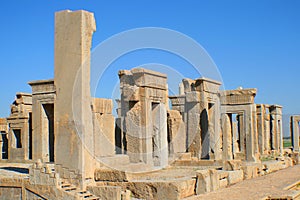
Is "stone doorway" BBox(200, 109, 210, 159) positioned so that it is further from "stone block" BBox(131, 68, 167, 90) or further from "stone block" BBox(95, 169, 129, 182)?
"stone block" BBox(95, 169, 129, 182)

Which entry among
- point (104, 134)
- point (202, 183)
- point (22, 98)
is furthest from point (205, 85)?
point (22, 98)

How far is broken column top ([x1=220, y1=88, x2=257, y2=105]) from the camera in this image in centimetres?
2050

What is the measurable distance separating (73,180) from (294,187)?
242 inches

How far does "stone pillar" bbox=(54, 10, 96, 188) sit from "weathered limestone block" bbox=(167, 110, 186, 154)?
7.50m

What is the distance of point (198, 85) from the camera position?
62.4 feet

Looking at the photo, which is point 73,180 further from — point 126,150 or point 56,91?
point 126,150

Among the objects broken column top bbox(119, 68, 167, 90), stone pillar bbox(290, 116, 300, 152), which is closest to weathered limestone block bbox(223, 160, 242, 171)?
broken column top bbox(119, 68, 167, 90)

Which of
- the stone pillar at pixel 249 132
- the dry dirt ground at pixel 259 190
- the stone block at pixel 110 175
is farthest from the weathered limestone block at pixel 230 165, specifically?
the stone pillar at pixel 249 132

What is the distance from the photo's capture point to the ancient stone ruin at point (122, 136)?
11391 mm

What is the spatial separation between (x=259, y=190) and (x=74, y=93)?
540 centimetres

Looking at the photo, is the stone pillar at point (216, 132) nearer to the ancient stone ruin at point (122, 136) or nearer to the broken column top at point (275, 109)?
the ancient stone ruin at point (122, 136)

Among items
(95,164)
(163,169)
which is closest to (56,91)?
(95,164)

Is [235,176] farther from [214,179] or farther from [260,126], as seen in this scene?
[260,126]

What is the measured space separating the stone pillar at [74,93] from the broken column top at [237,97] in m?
10.1
